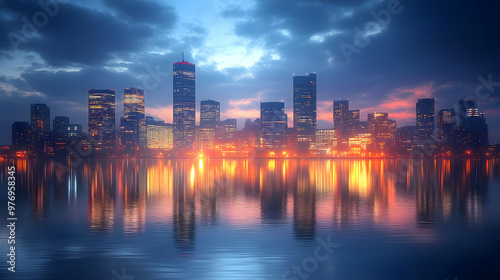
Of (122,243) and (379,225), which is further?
(379,225)

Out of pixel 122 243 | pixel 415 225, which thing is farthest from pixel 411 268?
pixel 122 243

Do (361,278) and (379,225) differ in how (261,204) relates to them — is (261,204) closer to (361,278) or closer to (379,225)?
(379,225)

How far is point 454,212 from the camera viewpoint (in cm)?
3045

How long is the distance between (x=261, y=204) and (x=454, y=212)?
698 inches

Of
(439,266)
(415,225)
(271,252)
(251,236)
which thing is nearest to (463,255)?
(439,266)

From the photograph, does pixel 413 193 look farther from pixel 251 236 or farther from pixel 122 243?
pixel 122 243

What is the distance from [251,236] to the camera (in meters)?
22.1

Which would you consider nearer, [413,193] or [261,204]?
[261,204]

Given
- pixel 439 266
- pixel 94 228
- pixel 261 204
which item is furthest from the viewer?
pixel 261 204

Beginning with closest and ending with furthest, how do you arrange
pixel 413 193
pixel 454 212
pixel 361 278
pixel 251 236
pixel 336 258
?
pixel 361 278 → pixel 336 258 → pixel 251 236 → pixel 454 212 → pixel 413 193

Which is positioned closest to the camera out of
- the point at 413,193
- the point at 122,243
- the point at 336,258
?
the point at 336,258

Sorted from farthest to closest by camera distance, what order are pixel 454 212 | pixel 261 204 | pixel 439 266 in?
1. pixel 261 204
2. pixel 454 212
3. pixel 439 266

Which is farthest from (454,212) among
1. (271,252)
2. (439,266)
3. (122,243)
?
(122,243)

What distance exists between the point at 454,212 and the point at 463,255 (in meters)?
13.8
